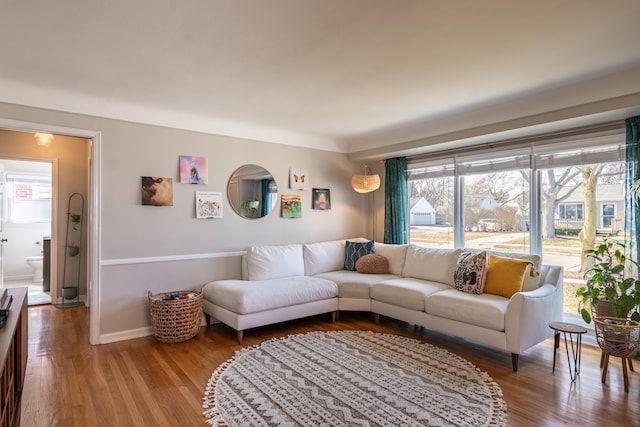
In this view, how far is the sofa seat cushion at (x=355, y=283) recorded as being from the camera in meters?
4.22

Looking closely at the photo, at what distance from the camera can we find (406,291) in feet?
12.4

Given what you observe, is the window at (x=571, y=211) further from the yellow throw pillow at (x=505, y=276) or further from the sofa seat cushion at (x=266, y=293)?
the sofa seat cushion at (x=266, y=293)

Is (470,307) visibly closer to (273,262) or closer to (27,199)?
(273,262)

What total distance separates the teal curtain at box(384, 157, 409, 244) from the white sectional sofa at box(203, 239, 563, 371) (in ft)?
1.59

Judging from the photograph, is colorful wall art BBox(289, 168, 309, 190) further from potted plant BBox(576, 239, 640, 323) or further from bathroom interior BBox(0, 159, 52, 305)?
bathroom interior BBox(0, 159, 52, 305)

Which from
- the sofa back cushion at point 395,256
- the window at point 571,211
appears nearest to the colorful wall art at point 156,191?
the sofa back cushion at point 395,256

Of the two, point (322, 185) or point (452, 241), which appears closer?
point (452, 241)

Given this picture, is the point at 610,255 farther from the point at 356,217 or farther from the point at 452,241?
the point at 356,217

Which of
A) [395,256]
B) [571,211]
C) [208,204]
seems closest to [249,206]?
[208,204]

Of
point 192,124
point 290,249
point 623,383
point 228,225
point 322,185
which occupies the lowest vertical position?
point 623,383

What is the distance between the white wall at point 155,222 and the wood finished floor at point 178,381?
535mm

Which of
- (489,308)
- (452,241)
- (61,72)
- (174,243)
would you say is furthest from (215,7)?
(452,241)

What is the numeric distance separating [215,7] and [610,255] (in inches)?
141

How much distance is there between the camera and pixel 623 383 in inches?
105
